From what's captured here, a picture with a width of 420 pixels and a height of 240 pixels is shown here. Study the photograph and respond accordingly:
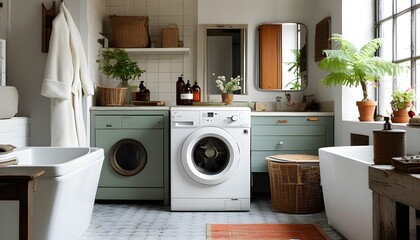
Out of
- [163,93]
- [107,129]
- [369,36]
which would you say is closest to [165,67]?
[163,93]

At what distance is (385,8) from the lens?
3.84m

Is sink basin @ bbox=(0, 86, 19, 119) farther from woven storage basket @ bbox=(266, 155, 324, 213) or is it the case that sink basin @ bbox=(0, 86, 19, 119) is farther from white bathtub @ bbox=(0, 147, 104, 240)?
woven storage basket @ bbox=(266, 155, 324, 213)

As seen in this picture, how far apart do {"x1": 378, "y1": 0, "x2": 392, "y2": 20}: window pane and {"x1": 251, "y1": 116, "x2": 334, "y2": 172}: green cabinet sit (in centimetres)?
102

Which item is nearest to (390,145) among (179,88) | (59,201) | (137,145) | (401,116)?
(401,116)

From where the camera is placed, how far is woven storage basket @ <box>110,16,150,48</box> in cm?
450

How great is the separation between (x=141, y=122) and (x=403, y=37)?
2.39 m

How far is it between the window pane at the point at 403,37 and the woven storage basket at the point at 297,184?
114cm

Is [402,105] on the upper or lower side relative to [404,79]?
lower

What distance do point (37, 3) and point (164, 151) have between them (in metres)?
1.71

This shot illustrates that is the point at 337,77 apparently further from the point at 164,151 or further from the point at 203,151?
the point at 164,151

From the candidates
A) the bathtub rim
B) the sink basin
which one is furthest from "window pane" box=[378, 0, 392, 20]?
the sink basin

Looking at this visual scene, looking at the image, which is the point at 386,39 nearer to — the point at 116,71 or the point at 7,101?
the point at 116,71

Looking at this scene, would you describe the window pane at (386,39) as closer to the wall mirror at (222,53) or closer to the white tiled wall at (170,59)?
the wall mirror at (222,53)

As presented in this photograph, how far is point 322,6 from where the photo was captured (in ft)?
14.7
